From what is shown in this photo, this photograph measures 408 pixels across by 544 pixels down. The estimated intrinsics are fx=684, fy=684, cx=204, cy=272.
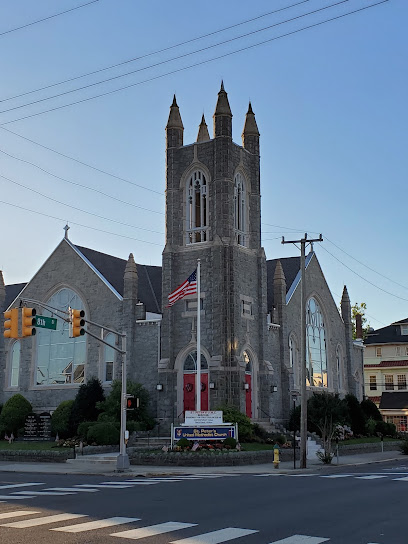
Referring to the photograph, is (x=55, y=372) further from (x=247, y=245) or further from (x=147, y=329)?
(x=247, y=245)

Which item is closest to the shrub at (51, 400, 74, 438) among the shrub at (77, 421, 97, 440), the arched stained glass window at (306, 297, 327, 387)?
the shrub at (77, 421, 97, 440)

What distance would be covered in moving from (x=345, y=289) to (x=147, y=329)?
19720mm

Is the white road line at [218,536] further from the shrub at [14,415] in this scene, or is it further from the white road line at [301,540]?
the shrub at [14,415]

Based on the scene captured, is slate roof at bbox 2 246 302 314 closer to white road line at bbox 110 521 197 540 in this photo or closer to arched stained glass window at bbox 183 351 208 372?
arched stained glass window at bbox 183 351 208 372

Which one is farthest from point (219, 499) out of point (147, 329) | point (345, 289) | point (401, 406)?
point (401, 406)

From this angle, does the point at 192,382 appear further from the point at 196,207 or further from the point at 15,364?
the point at 15,364

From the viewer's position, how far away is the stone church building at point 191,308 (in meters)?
39.2

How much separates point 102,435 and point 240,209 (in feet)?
52.9

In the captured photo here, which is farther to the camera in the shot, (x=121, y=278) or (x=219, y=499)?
(x=121, y=278)

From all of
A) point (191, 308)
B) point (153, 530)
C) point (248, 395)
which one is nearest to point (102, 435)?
point (191, 308)

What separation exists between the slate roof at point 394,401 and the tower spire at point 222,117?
36691 millimetres

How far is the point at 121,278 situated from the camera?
152 ft

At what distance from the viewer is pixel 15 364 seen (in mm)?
47062

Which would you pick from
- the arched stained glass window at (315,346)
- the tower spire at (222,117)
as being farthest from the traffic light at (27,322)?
Result: the arched stained glass window at (315,346)
